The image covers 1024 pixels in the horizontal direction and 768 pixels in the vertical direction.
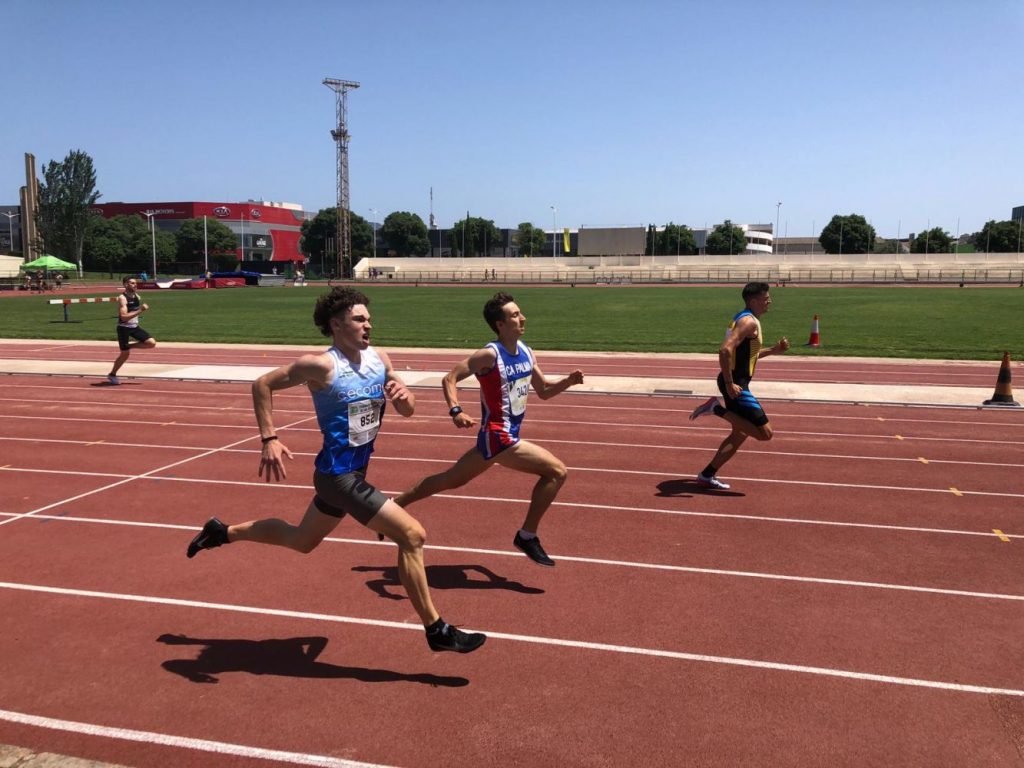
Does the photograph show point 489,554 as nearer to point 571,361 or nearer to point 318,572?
point 318,572

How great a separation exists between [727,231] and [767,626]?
137 metres

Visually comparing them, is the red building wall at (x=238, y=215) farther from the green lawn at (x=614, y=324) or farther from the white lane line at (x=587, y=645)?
the white lane line at (x=587, y=645)

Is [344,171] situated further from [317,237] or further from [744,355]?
[744,355]

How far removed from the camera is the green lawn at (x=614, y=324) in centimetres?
2220

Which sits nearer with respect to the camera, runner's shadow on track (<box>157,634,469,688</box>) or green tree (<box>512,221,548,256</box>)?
runner's shadow on track (<box>157,634,469,688</box>)

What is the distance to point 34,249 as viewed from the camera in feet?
298

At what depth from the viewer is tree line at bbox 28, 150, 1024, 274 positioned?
89875 millimetres

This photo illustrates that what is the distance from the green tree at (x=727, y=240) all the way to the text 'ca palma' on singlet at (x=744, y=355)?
131 m

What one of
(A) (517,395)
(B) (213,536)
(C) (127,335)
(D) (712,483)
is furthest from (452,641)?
(C) (127,335)

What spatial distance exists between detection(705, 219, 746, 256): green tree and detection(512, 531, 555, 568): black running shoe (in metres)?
134

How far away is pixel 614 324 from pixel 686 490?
21.5m

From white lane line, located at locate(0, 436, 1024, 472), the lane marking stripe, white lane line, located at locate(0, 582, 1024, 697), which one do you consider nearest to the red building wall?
white lane line, located at locate(0, 436, 1024, 472)

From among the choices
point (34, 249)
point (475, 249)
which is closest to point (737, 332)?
point (34, 249)

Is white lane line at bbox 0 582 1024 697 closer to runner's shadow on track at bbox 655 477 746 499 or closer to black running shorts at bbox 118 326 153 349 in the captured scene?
runner's shadow on track at bbox 655 477 746 499
